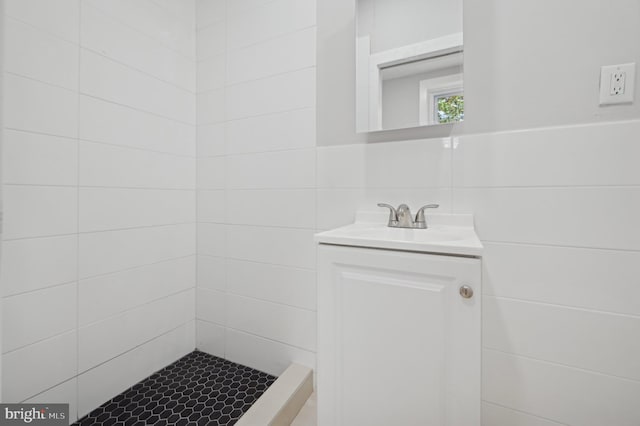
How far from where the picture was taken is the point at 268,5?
153 cm

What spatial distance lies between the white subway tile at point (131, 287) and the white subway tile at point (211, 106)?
839 mm

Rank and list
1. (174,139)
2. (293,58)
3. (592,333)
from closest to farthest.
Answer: (592,333) < (293,58) < (174,139)

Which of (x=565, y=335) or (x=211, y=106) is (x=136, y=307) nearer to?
(x=211, y=106)

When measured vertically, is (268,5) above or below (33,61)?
above

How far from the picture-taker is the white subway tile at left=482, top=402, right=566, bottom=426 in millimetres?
1054

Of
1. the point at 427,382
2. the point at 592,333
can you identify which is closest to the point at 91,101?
the point at 427,382

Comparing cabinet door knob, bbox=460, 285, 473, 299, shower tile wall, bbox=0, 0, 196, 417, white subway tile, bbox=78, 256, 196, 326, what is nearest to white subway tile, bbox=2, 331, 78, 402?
shower tile wall, bbox=0, 0, 196, 417

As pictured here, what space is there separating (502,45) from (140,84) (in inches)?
63.5

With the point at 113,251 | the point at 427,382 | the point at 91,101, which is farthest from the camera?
the point at 113,251

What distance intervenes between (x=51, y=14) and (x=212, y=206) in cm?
103

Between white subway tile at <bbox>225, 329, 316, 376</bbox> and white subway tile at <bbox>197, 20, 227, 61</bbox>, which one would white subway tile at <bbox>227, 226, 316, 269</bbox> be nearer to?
white subway tile at <bbox>225, 329, 316, 376</bbox>

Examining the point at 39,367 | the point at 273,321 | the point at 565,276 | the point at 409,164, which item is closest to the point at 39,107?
the point at 39,367

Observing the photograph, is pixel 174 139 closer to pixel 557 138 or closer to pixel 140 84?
pixel 140 84

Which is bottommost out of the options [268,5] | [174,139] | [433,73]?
[174,139]
